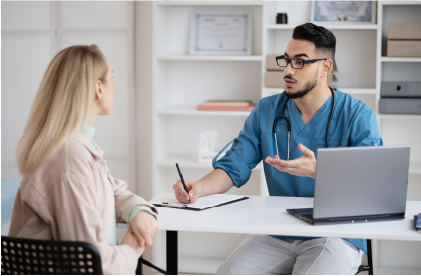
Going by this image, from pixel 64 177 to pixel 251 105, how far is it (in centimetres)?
202

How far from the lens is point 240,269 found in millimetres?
1814

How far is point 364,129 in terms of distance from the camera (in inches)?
75.9

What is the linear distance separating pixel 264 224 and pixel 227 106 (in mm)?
1590

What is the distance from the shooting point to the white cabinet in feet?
9.62

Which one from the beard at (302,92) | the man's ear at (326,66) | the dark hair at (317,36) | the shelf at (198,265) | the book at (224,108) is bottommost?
the shelf at (198,265)

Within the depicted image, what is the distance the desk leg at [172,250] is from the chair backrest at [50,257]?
0.55 metres

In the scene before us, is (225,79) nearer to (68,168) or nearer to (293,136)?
(293,136)

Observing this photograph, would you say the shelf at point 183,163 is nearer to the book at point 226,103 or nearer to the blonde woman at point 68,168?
the book at point 226,103

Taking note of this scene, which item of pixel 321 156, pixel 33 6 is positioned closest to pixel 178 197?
pixel 321 156

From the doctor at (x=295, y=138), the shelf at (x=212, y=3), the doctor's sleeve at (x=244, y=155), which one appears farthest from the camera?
the shelf at (x=212, y=3)

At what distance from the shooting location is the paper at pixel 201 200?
169 cm

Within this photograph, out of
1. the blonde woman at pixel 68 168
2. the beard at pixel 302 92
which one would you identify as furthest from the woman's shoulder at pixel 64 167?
the beard at pixel 302 92

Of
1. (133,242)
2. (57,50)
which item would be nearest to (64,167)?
(133,242)

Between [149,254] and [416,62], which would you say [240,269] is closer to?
[149,254]
